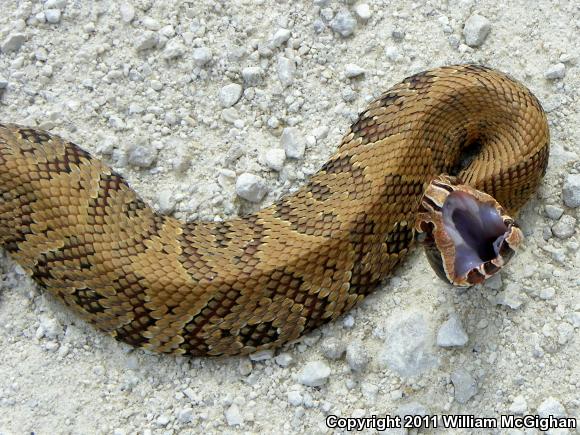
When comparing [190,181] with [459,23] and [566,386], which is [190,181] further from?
[566,386]

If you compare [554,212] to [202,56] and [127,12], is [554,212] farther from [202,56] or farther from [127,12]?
[127,12]

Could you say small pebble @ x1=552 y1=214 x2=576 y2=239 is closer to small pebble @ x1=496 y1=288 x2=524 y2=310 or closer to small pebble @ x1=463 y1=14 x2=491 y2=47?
small pebble @ x1=496 y1=288 x2=524 y2=310

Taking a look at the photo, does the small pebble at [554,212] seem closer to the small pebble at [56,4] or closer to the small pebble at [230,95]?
the small pebble at [230,95]

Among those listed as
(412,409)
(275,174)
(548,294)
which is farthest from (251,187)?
(548,294)

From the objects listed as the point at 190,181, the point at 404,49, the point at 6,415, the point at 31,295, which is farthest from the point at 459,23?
the point at 6,415

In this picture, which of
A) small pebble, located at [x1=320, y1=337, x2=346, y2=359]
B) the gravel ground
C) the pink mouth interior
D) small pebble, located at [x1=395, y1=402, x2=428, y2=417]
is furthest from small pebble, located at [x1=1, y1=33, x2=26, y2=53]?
small pebble, located at [x1=395, y1=402, x2=428, y2=417]

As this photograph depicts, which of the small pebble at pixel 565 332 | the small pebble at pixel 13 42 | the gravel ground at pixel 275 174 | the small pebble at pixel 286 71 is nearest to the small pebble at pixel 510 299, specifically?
the gravel ground at pixel 275 174

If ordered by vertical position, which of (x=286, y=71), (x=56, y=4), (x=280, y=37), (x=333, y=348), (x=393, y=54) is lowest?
(x=333, y=348)
